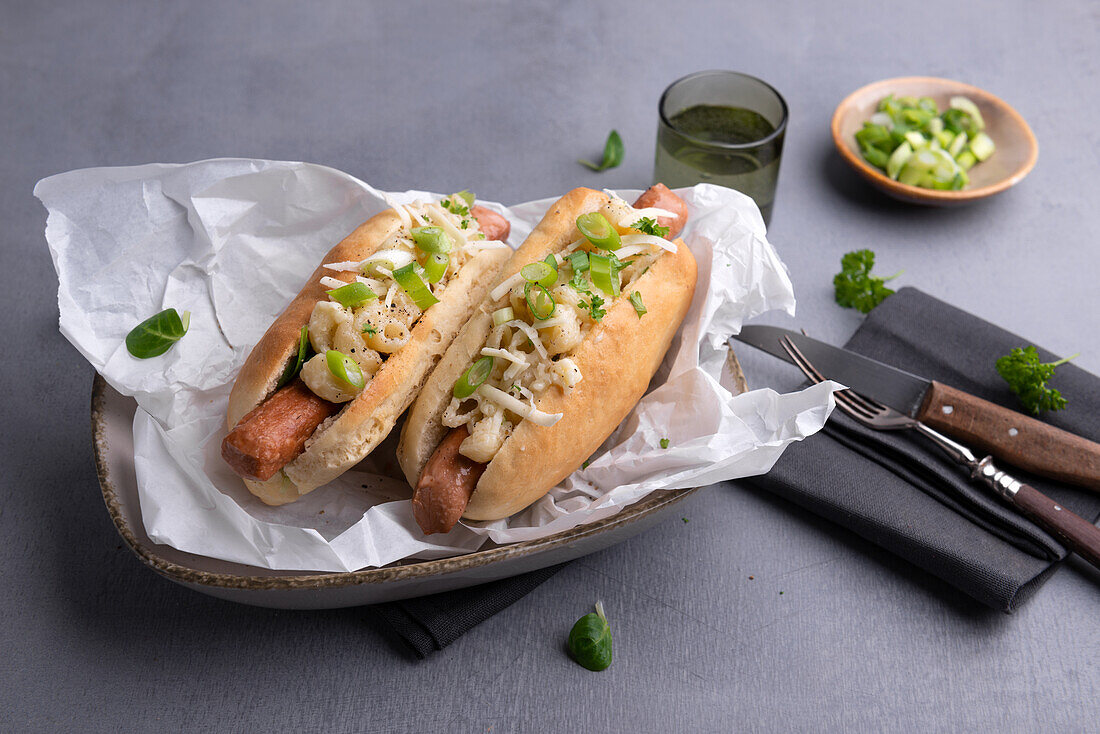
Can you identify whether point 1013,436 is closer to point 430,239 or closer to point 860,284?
point 860,284

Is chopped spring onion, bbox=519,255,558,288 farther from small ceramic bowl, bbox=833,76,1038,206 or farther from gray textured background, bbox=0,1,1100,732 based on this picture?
small ceramic bowl, bbox=833,76,1038,206

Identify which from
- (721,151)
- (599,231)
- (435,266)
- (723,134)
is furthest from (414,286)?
(723,134)

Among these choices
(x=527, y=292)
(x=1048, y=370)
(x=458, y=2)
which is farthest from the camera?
(x=458, y=2)

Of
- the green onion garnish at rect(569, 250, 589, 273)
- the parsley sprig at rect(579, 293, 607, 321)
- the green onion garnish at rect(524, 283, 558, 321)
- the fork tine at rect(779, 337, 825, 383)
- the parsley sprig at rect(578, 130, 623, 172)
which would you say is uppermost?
the green onion garnish at rect(569, 250, 589, 273)

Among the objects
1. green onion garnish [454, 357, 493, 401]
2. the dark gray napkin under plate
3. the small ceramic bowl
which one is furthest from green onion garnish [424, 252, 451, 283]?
the small ceramic bowl

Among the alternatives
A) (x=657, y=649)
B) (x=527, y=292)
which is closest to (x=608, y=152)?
(x=527, y=292)

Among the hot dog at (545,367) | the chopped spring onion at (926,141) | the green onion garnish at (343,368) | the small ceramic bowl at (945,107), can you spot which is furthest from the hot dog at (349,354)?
the chopped spring onion at (926,141)

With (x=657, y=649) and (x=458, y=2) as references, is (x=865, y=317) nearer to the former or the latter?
(x=657, y=649)
